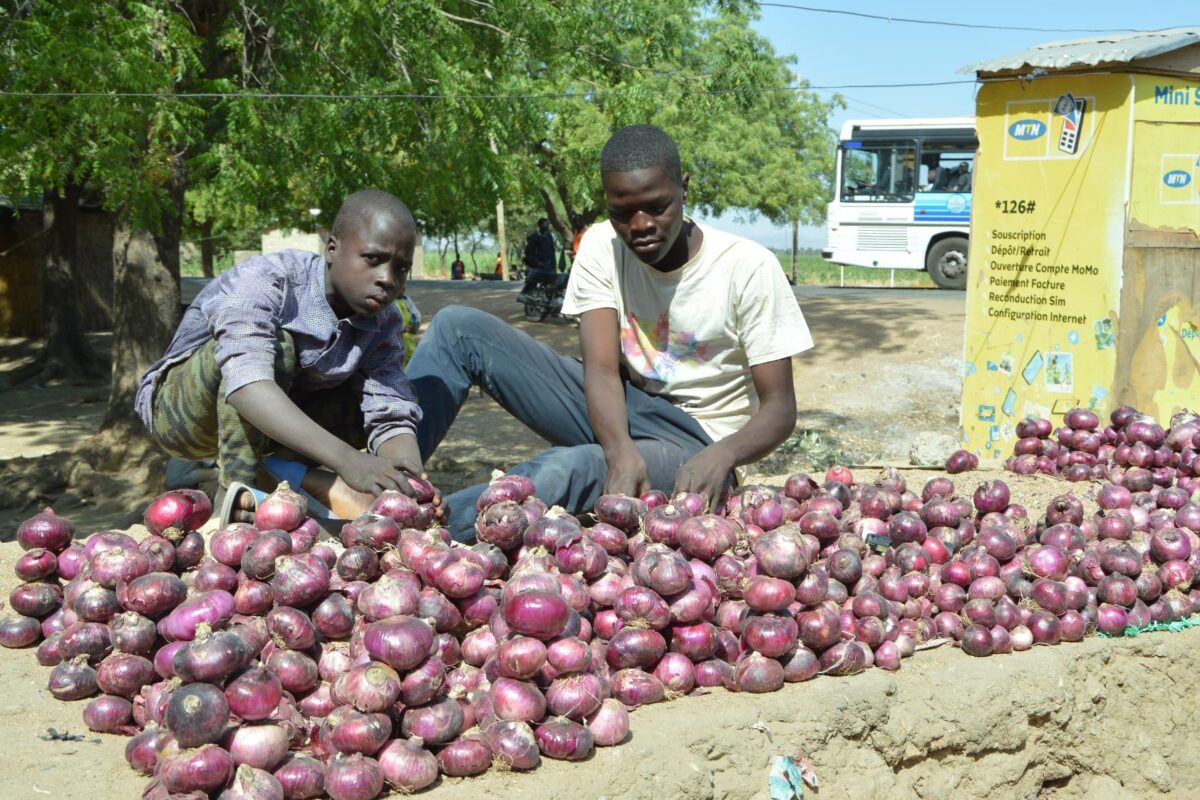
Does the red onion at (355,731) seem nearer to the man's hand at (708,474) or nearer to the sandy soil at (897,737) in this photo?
the sandy soil at (897,737)

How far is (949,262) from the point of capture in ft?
68.9

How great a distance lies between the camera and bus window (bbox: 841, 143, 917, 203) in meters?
21.2

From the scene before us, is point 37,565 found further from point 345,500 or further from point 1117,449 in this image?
point 1117,449

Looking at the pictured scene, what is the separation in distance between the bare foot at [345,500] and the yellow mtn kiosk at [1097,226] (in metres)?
4.27

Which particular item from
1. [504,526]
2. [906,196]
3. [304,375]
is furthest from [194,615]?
[906,196]

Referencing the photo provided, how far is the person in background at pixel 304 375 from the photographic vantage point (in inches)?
125

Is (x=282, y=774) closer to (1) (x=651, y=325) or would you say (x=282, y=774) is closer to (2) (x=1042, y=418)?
(1) (x=651, y=325)

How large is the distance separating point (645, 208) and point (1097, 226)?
361 centimetres

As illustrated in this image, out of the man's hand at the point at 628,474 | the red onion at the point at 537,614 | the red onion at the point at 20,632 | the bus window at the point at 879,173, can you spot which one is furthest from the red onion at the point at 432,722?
the bus window at the point at 879,173

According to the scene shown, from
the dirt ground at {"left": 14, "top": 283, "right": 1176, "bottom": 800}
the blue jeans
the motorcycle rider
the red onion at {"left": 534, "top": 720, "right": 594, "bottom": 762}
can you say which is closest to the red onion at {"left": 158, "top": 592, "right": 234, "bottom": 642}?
the dirt ground at {"left": 14, "top": 283, "right": 1176, "bottom": 800}

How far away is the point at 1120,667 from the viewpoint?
10.5 feet

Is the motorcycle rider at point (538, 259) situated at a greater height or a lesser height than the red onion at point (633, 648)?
greater

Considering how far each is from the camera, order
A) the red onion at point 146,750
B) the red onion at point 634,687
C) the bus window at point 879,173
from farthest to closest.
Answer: the bus window at point 879,173 → the red onion at point 634,687 → the red onion at point 146,750

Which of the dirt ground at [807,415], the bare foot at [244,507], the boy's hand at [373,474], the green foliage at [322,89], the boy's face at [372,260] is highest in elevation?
the green foliage at [322,89]
